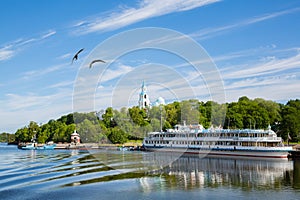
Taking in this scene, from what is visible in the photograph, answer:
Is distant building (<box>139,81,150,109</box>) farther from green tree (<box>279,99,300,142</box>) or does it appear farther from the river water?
the river water

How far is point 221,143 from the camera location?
202ft

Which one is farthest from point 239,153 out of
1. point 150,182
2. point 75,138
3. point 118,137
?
point 75,138

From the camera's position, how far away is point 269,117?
86.9 metres

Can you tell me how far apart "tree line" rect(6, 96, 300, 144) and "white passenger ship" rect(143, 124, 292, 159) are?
36.8 feet

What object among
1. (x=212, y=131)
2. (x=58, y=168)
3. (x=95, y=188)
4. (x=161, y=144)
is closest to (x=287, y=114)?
(x=212, y=131)

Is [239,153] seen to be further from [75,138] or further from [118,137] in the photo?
[75,138]

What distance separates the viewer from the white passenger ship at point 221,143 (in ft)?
180

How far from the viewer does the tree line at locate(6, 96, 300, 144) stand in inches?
3381

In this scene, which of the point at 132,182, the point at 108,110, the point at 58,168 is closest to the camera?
the point at 132,182

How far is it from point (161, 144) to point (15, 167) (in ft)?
106

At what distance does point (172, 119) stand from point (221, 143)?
41.4 meters

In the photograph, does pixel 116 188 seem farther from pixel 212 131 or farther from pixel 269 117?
pixel 269 117

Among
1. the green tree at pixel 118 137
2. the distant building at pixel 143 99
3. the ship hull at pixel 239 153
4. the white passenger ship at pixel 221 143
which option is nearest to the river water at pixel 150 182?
the ship hull at pixel 239 153

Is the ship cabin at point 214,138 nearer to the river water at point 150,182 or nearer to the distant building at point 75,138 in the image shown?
→ the river water at point 150,182
